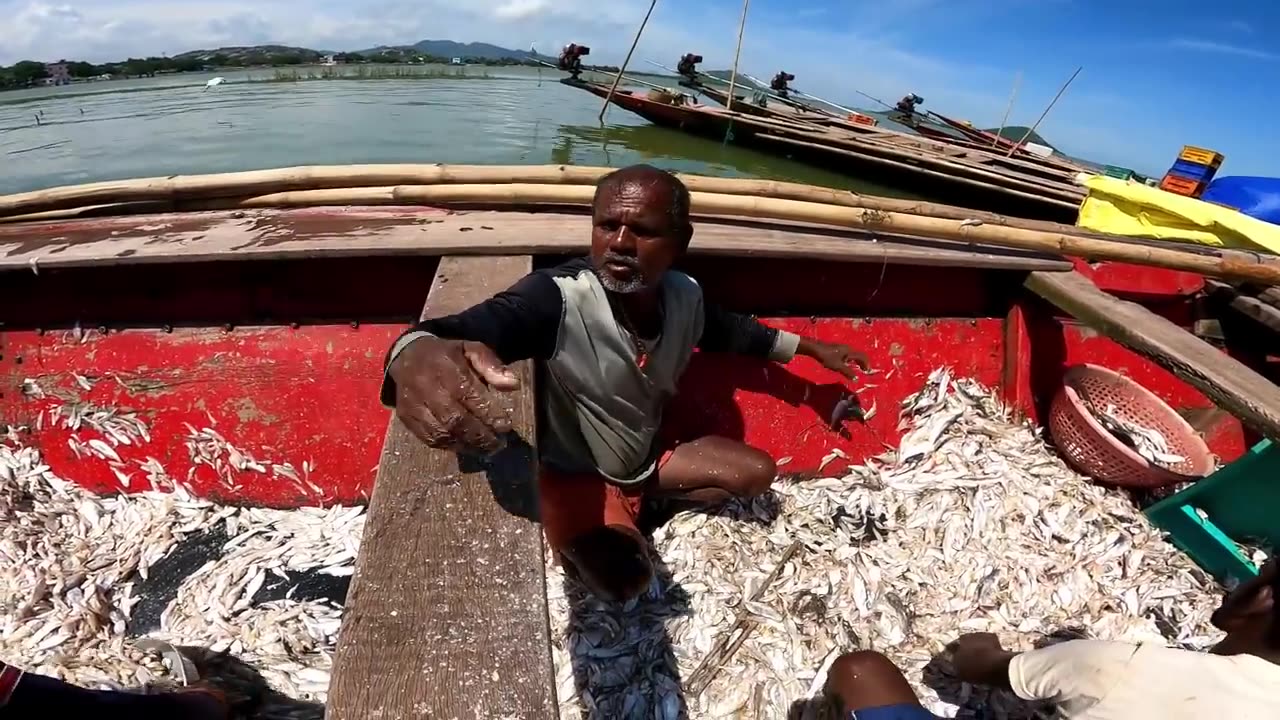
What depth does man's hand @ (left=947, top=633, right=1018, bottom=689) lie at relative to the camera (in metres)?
2.11

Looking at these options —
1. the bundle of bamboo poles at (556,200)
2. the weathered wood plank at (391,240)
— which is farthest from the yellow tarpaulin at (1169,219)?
the weathered wood plank at (391,240)

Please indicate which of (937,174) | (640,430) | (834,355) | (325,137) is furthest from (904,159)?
(325,137)

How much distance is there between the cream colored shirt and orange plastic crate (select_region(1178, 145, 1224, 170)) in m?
5.13

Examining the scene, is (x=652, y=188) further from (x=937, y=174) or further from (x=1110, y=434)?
(x=937, y=174)

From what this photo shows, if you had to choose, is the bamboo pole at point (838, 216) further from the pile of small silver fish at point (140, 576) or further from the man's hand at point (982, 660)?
the man's hand at point (982, 660)

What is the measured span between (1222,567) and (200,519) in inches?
172

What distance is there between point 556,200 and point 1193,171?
520 centimetres

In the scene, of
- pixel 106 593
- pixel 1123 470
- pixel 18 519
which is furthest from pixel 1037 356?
pixel 18 519

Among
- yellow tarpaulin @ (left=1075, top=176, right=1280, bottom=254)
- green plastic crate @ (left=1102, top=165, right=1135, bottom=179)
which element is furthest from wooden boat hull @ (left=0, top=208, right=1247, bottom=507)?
green plastic crate @ (left=1102, top=165, right=1135, bottom=179)

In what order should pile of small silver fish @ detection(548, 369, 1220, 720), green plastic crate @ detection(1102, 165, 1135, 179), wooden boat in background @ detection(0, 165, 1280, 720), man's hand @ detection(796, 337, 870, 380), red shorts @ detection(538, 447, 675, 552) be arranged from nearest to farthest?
pile of small silver fish @ detection(548, 369, 1220, 720) < red shorts @ detection(538, 447, 675, 552) < wooden boat in background @ detection(0, 165, 1280, 720) < man's hand @ detection(796, 337, 870, 380) < green plastic crate @ detection(1102, 165, 1135, 179)

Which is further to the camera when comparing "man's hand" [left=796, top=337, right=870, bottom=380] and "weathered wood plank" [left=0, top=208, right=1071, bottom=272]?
"man's hand" [left=796, top=337, right=870, bottom=380]

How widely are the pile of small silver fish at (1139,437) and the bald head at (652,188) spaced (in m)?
2.41

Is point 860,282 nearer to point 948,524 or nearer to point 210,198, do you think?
point 948,524

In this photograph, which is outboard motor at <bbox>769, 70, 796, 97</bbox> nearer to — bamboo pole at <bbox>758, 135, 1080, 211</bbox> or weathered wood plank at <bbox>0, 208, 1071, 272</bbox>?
bamboo pole at <bbox>758, 135, 1080, 211</bbox>
